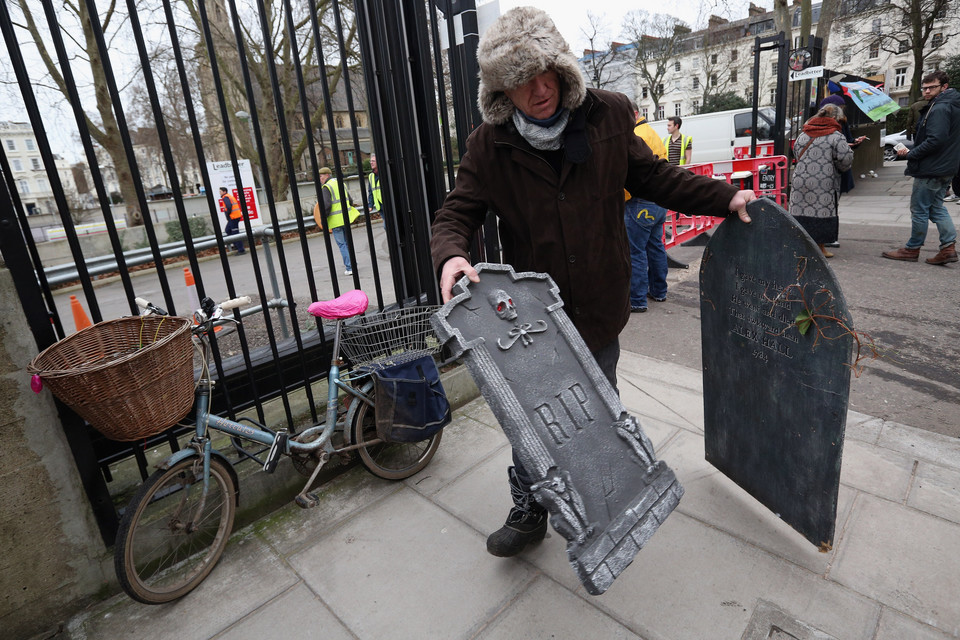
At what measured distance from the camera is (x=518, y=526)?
7.61 ft

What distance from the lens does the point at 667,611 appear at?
6.66 ft

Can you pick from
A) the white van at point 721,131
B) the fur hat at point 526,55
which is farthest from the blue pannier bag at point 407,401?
the white van at point 721,131

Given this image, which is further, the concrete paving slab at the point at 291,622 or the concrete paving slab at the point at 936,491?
the concrete paving slab at the point at 936,491

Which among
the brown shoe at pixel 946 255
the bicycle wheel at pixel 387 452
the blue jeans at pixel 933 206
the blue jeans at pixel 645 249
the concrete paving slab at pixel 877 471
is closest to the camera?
the concrete paving slab at pixel 877 471

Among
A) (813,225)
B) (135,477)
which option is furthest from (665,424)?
(813,225)

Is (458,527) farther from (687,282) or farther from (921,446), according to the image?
(687,282)

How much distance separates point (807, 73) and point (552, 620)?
11031 mm

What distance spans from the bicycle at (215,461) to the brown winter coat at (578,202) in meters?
0.89

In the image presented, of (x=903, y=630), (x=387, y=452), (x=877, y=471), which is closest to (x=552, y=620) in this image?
(x=903, y=630)

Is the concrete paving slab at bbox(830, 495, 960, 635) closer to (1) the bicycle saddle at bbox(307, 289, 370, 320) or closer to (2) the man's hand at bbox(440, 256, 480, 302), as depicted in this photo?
(2) the man's hand at bbox(440, 256, 480, 302)

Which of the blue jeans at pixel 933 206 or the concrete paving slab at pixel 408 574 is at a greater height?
the blue jeans at pixel 933 206

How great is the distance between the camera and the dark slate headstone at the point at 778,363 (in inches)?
75.7

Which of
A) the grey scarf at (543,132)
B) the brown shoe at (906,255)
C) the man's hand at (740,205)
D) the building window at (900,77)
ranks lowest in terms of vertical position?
the brown shoe at (906,255)

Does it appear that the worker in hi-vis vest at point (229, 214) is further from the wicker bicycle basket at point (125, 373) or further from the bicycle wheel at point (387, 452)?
the wicker bicycle basket at point (125, 373)
